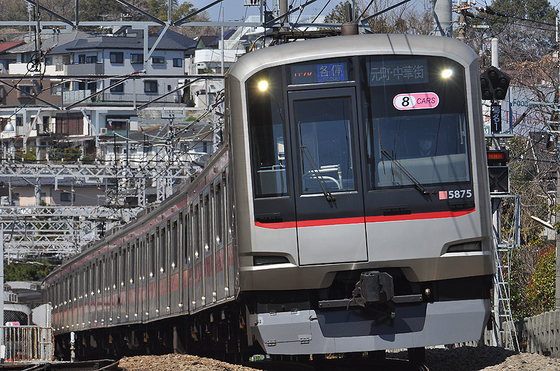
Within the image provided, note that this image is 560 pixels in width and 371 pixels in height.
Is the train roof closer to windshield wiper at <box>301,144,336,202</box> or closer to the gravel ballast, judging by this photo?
windshield wiper at <box>301,144,336,202</box>

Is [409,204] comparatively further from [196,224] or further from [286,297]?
[196,224]

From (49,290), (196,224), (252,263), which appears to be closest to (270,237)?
(252,263)

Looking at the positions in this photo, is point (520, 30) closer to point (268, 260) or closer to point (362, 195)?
point (362, 195)

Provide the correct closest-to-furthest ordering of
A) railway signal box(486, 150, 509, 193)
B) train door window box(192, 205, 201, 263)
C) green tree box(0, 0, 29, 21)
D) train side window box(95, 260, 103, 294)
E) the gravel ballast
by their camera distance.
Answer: the gravel ballast, train door window box(192, 205, 201, 263), railway signal box(486, 150, 509, 193), train side window box(95, 260, 103, 294), green tree box(0, 0, 29, 21)

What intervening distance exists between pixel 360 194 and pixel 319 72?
1182mm

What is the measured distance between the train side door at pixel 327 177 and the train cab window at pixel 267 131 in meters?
0.14

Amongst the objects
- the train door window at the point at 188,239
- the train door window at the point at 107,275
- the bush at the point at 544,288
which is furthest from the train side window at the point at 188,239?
the bush at the point at 544,288

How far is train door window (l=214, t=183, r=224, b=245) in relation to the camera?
10.1m

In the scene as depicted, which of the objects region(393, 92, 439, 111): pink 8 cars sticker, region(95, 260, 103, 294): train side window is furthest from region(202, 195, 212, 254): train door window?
region(95, 260, 103, 294): train side window

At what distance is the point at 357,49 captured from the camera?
8.31 meters

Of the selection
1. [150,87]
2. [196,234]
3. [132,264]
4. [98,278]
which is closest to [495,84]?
A: [196,234]

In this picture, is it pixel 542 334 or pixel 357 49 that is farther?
pixel 542 334

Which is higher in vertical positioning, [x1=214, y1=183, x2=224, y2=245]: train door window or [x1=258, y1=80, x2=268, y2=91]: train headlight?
[x1=258, y1=80, x2=268, y2=91]: train headlight

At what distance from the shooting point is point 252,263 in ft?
26.8
